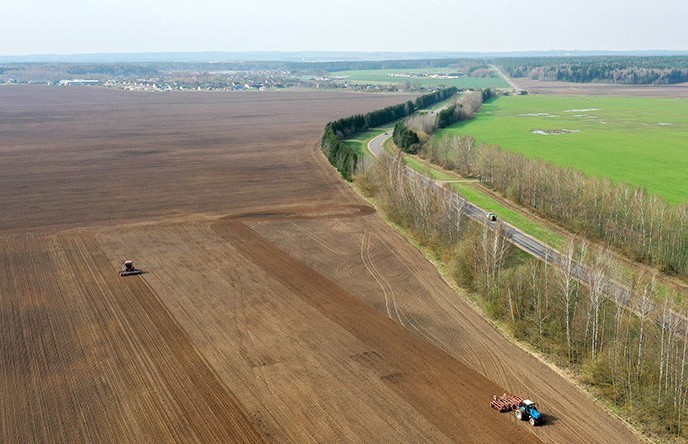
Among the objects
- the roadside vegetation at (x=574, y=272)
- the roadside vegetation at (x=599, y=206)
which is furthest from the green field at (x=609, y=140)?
the roadside vegetation at (x=574, y=272)

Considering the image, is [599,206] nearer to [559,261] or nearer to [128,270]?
[559,261]

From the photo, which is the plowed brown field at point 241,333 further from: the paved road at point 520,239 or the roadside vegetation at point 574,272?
the paved road at point 520,239

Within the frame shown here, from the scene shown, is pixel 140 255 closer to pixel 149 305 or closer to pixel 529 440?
pixel 149 305

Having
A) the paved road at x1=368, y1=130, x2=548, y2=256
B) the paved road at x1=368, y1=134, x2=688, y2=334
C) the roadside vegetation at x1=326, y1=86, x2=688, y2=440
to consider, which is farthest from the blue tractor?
the paved road at x1=368, y1=130, x2=548, y2=256

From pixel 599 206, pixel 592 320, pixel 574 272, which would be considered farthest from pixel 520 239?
pixel 592 320

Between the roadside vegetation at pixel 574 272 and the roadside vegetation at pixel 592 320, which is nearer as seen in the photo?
the roadside vegetation at pixel 592 320

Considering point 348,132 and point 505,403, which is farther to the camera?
point 348,132
